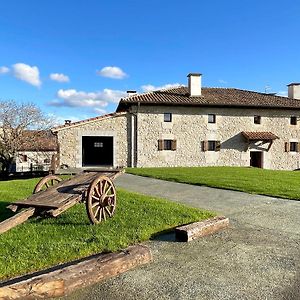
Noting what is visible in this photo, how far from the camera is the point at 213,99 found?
25.3 metres

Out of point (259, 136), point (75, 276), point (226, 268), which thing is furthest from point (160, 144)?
point (75, 276)

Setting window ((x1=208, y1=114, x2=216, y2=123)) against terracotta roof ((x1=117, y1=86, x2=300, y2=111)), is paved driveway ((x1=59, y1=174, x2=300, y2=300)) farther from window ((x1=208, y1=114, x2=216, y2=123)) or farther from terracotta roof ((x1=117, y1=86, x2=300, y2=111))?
window ((x1=208, y1=114, x2=216, y2=123))

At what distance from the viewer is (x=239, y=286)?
3615 mm

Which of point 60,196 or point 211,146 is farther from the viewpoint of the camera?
point 211,146

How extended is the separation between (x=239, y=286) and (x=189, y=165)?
20653 mm

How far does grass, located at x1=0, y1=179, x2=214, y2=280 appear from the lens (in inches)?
170

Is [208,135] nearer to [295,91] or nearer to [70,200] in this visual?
[295,91]

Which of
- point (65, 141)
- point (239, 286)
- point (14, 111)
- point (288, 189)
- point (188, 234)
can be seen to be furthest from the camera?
point (14, 111)

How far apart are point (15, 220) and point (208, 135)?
823 inches

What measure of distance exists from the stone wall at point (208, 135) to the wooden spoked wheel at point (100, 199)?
16.7 m

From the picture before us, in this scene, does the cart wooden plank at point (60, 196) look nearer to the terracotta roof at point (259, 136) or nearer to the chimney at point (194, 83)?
the terracotta roof at point (259, 136)

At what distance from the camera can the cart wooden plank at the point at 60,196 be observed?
17.2 ft

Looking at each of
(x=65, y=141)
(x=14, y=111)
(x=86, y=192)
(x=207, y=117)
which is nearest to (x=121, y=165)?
(x=65, y=141)

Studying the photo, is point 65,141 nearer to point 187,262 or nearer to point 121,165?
point 121,165
